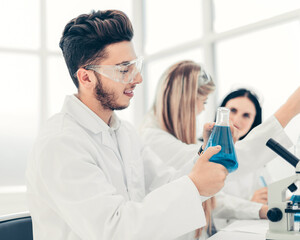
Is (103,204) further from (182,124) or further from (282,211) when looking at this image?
(182,124)

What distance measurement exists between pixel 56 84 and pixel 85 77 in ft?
7.22

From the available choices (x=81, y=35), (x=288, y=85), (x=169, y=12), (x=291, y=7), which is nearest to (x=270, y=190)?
(x=81, y=35)

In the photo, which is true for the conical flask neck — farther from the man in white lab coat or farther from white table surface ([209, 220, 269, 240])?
white table surface ([209, 220, 269, 240])

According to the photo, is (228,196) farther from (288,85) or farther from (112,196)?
(112,196)

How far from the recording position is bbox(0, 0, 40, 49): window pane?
127 inches

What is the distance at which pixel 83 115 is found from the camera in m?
1.28

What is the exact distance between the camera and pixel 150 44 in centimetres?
373

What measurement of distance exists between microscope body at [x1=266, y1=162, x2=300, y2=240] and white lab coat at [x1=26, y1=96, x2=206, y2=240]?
0.77ft

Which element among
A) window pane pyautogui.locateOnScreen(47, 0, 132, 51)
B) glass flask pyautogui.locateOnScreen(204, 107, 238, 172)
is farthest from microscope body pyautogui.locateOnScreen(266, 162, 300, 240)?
window pane pyautogui.locateOnScreen(47, 0, 132, 51)

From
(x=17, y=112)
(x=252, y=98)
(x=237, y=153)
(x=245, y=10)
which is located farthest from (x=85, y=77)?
(x=17, y=112)

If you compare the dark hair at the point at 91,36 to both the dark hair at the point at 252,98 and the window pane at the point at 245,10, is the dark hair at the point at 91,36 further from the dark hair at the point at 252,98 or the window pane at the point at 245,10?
the window pane at the point at 245,10

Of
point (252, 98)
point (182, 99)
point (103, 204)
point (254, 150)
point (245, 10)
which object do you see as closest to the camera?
point (103, 204)

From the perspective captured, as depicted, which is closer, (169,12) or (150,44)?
(169,12)

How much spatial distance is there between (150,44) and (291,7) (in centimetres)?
160
